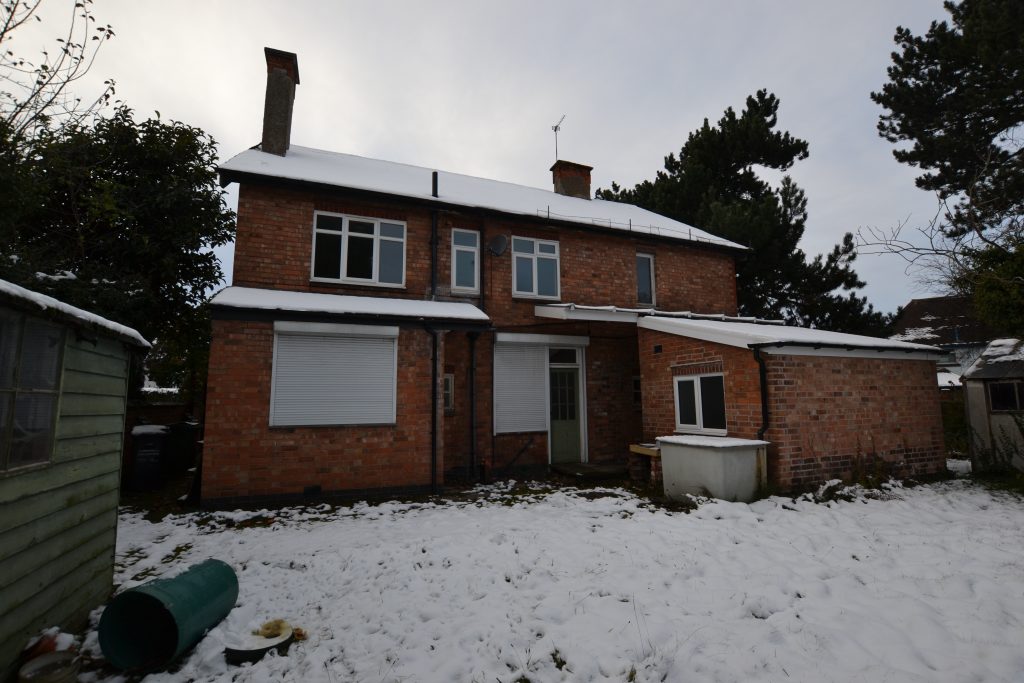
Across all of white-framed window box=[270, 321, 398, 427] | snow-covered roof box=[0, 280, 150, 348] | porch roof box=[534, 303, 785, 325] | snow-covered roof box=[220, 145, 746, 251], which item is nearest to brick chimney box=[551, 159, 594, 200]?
snow-covered roof box=[220, 145, 746, 251]

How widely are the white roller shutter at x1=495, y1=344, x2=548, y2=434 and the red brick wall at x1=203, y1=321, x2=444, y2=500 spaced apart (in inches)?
84.9

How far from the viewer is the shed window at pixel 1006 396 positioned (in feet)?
27.9

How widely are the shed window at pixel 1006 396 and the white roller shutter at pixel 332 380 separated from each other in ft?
36.1

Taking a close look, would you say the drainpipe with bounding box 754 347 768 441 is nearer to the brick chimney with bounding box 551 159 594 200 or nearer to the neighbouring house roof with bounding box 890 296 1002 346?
the brick chimney with bounding box 551 159 594 200

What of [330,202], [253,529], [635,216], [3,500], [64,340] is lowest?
[253,529]

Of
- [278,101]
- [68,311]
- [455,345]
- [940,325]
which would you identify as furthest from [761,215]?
[940,325]

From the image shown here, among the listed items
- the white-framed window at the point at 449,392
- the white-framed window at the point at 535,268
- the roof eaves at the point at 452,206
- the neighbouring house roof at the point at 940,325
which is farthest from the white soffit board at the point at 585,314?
the neighbouring house roof at the point at 940,325

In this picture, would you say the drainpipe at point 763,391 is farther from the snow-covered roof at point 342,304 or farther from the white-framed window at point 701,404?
the snow-covered roof at point 342,304

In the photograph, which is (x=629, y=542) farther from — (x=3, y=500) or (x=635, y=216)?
(x=635, y=216)

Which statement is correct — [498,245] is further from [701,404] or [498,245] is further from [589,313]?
[701,404]

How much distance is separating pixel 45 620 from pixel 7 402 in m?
1.54

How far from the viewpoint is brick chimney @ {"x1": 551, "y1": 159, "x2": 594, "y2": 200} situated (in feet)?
48.0

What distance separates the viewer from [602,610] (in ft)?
12.2

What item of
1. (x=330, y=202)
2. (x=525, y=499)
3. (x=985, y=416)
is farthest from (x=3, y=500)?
(x=985, y=416)
